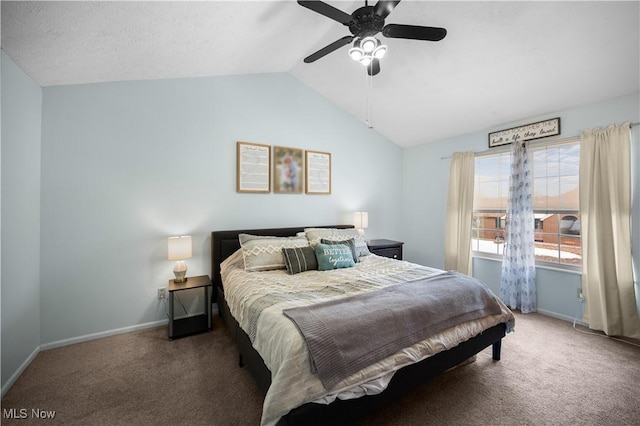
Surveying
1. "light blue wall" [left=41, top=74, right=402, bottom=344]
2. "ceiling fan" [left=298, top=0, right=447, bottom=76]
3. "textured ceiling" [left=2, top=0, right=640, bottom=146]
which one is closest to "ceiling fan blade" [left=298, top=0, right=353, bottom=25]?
"ceiling fan" [left=298, top=0, right=447, bottom=76]

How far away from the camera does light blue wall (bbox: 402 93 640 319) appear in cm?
262

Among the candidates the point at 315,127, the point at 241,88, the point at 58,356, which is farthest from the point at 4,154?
the point at 315,127

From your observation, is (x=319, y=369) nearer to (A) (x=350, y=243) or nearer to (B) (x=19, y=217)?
(A) (x=350, y=243)

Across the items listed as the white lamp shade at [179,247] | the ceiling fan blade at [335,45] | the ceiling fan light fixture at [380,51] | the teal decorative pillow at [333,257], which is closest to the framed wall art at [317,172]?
the teal decorative pillow at [333,257]

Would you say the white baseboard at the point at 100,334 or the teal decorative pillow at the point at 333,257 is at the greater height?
the teal decorative pillow at the point at 333,257

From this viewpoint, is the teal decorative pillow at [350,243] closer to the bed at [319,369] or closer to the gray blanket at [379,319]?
the bed at [319,369]

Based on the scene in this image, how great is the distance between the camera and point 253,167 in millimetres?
3344

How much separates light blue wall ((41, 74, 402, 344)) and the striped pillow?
2.97ft

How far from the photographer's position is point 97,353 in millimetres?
2318

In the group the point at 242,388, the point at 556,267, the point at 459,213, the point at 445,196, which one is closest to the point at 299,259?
the point at 242,388

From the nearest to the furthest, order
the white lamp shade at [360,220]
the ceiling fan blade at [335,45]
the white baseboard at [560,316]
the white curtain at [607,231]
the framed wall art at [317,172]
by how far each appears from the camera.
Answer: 1. the ceiling fan blade at [335,45]
2. the white curtain at [607,231]
3. the white baseboard at [560,316]
4. the framed wall art at [317,172]
5. the white lamp shade at [360,220]

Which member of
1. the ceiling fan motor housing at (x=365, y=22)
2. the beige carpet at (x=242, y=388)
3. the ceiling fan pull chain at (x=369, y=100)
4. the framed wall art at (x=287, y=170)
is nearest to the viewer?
the beige carpet at (x=242, y=388)

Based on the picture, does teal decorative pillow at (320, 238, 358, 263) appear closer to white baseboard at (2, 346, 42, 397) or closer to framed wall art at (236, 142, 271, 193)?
framed wall art at (236, 142, 271, 193)

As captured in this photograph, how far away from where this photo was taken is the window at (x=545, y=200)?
9.93 ft
